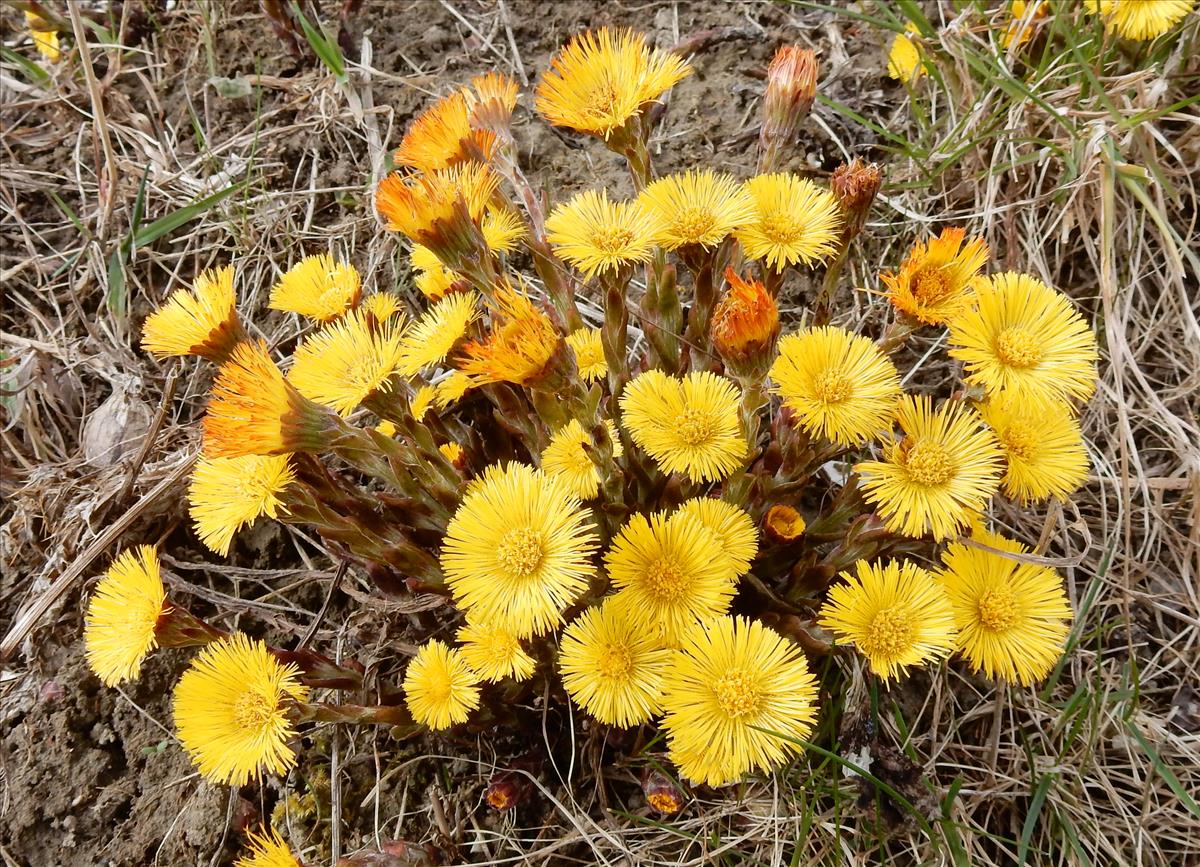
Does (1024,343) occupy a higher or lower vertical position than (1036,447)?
higher

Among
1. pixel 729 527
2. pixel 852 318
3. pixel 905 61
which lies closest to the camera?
pixel 729 527

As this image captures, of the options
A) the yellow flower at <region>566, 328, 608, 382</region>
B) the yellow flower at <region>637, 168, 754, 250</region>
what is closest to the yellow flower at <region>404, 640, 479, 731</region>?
the yellow flower at <region>566, 328, 608, 382</region>

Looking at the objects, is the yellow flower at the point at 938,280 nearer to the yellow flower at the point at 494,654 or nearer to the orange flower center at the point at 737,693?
the orange flower center at the point at 737,693

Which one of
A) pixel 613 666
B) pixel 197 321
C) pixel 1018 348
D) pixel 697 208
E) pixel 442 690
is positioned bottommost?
pixel 442 690

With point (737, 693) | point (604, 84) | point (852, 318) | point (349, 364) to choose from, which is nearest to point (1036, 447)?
point (737, 693)

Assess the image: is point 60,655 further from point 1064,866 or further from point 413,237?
point 1064,866

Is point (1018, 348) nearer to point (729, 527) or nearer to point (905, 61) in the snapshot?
point (729, 527)
